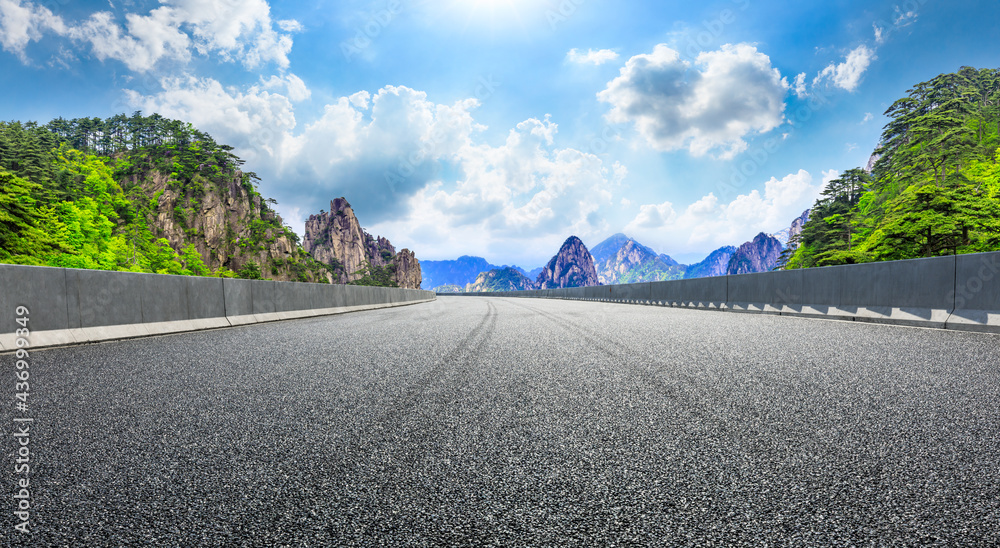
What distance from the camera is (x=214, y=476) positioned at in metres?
2.29

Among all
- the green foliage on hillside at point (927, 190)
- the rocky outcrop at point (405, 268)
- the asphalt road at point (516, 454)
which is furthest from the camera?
the rocky outcrop at point (405, 268)

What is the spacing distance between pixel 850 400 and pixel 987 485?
5.31ft

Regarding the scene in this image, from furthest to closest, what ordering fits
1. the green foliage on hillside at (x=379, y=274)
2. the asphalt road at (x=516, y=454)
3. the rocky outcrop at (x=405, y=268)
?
1. the rocky outcrop at (x=405, y=268)
2. the green foliage on hillside at (x=379, y=274)
3. the asphalt road at (x=516, y=454)

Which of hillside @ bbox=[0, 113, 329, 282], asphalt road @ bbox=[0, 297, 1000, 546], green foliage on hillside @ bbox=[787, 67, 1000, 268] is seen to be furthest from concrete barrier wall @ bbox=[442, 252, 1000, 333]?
hillside @ bbox=[0, 113, 329, 282]

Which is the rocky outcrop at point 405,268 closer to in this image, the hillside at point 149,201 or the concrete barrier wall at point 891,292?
the hillside at point 149,201

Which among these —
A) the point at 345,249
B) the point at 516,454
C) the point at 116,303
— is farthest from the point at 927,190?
the point at 345,249

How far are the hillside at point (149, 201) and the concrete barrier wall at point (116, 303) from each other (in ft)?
148

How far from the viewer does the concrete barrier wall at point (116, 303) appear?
6.53 metres

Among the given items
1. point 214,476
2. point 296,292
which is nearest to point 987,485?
point 214,476

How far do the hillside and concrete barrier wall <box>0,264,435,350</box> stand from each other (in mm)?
45260

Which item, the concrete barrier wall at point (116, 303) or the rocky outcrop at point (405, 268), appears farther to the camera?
the rocky outcrop at point (405, 268)

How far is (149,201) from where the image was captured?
101 meters

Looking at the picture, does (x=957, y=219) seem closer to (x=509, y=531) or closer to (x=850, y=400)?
(x=850, y=400)

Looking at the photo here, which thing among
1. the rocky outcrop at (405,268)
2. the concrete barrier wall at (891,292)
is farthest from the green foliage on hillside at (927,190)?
the rocky outcrop at (405,268)
